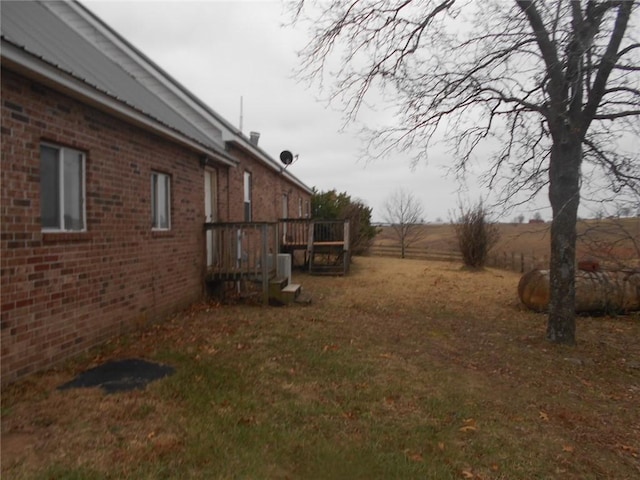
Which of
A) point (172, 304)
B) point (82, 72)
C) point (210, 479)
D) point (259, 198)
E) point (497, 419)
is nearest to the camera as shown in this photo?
point (210, 479)

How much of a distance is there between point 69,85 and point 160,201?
3039mm

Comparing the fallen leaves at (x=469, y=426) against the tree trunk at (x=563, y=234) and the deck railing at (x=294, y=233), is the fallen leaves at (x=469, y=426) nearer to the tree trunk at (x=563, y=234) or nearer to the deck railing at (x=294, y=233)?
the tree trunk at (x=563, y=234)

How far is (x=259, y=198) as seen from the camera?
14148mm

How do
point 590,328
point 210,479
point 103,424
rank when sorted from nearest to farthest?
point 210,479
point 103,424
point 590,328

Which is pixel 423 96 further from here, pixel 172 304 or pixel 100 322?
pixel 100 322

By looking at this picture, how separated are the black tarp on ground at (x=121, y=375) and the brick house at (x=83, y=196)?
491 mm

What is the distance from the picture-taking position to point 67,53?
6367 millimetres

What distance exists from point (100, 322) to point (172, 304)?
2.14 m

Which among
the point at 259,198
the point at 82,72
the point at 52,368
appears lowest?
the point at 52,368

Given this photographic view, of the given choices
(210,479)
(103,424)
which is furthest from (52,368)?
(210,479)

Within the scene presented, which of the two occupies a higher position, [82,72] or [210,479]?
[82,72]

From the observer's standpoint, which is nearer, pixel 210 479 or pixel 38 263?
pixel 210 479

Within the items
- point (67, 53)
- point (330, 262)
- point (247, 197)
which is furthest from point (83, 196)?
point (330, 262)

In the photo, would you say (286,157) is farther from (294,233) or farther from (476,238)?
(476,238)
